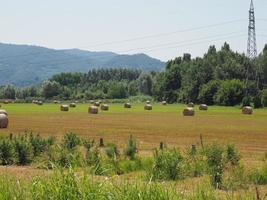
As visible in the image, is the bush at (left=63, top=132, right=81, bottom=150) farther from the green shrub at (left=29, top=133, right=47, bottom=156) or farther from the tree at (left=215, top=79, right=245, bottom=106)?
the tree at (left=215, top=79, right=245, bottom=106)

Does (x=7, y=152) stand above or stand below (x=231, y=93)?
below

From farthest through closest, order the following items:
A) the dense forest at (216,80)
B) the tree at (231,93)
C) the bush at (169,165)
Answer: the tree at (231,93) < the dense forest at (216,80) < the bush at (169,165)

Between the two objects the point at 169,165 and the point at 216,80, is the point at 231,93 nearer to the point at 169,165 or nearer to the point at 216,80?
the point at 216,80

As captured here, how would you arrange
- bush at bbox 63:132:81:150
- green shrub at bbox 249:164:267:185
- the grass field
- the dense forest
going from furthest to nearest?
the dense forest
the grass field
bush at bbox 63:132:81:150
green shrub at bbox 249:164:267:185

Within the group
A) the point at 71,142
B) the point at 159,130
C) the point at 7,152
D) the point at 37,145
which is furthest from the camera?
the point at 159,130

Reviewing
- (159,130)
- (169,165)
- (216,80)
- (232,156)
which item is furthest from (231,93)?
(169,165)

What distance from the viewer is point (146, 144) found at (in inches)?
1300

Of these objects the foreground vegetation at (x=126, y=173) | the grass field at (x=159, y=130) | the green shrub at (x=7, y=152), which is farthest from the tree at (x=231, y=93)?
the green shrub at (x=7, y=152)

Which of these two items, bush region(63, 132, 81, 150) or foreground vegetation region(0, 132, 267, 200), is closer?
foreground vegetation region(0, 132, 267, 200)

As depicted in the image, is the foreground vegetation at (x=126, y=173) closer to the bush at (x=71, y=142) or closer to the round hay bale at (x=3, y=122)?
the bush at (x=71, y=142)

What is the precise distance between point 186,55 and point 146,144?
160m

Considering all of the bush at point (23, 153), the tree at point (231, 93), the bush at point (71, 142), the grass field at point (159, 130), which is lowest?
the grass field at point (159, 130)

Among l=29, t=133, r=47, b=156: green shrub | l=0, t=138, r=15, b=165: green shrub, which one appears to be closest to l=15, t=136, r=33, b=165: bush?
l=0, t=138, r=15, b=165: green shrub

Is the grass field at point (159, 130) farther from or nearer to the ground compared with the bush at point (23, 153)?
nearer to the ground
